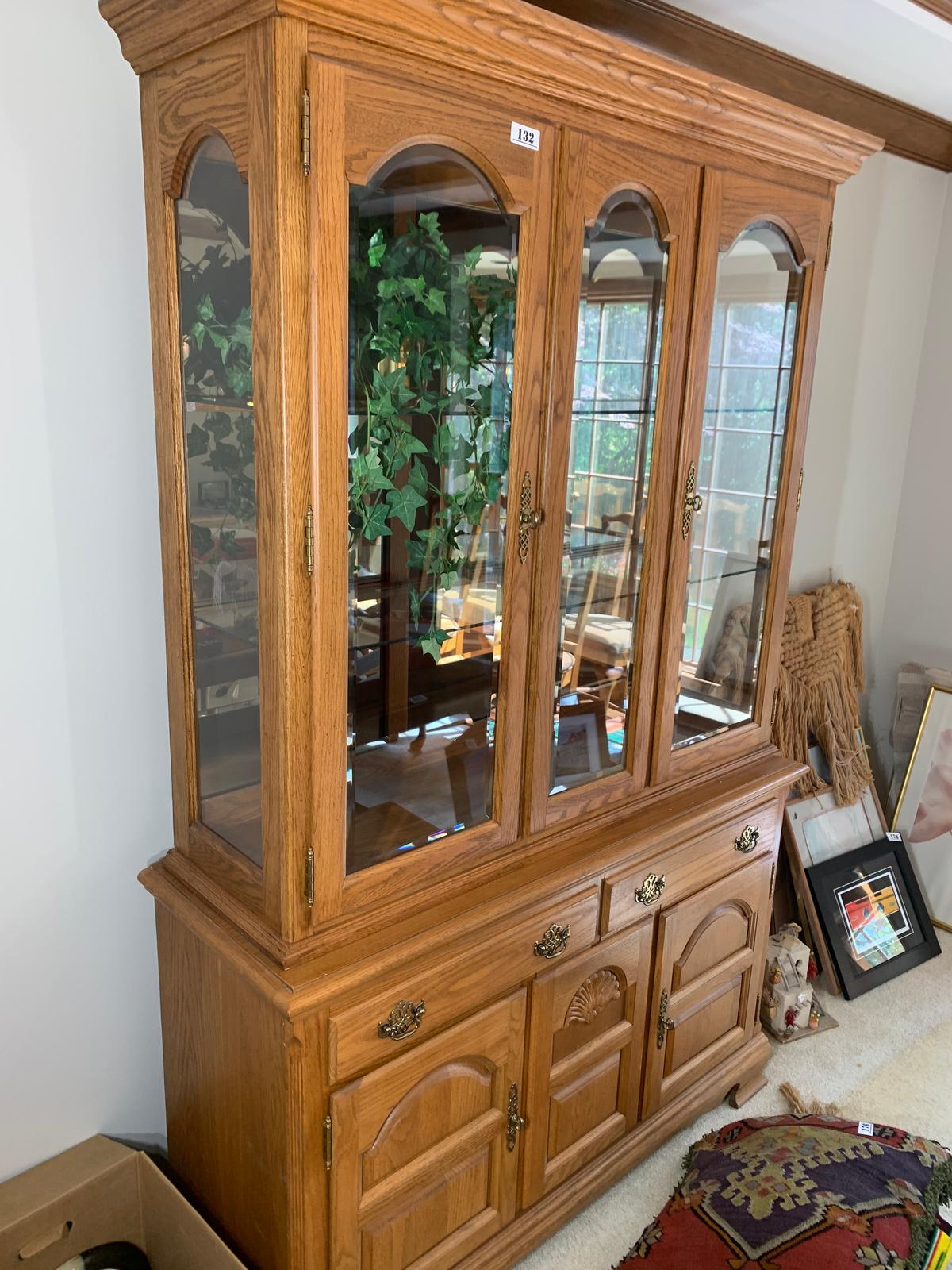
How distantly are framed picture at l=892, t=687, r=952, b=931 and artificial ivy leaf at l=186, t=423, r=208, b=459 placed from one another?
2416 millimetres

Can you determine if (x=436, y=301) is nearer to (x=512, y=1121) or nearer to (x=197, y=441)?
(x=197, y=441)

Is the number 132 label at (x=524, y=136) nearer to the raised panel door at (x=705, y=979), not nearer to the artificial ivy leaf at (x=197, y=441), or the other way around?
the artificial ivy leaf at (x=197, y=441)

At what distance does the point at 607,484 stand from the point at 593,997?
934 millimetres

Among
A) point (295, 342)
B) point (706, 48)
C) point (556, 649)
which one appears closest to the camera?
point (295, 342)

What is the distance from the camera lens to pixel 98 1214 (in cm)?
165

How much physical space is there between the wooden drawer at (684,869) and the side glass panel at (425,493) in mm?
376

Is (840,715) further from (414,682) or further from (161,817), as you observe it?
(161,817)

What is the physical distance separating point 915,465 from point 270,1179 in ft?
8.71

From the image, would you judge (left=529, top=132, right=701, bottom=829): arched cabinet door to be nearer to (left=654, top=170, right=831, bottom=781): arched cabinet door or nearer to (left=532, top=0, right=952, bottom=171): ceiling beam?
(left=654, top=170, right=831, bottom=781): arched cabinet door

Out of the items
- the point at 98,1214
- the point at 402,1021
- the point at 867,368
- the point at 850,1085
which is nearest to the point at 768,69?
the point at 867,368

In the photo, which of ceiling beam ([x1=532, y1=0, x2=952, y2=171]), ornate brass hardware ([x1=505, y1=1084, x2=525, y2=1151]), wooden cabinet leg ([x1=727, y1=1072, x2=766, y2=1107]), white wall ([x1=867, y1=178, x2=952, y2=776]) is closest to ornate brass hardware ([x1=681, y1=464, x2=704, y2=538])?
ceiling beam ([x1=532, y1=0, x2=952, y2=171])

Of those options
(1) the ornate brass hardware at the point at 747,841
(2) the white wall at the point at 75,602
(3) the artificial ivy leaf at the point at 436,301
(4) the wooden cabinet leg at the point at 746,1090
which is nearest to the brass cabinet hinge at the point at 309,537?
(3) the artificial ivy leaf at the point at 436,301

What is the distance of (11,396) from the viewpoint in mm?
1396

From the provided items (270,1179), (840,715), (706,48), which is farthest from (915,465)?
(270,1179)
